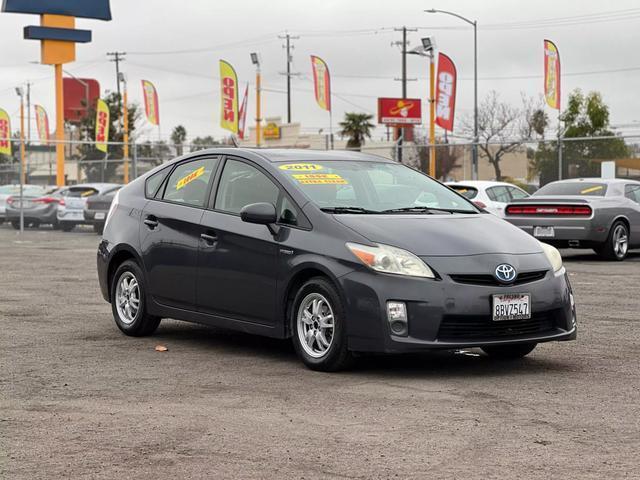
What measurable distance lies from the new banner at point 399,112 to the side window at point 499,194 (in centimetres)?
3506

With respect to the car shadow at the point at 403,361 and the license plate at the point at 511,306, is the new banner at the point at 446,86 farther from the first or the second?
the license plate at the point at 511,306

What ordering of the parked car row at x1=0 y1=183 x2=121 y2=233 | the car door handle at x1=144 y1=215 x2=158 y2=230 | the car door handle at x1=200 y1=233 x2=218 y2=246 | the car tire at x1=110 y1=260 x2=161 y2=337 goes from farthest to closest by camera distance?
the parked car row at x1=0 y1=183 x2=121 y2=233 < the car tire at x1=110 y1=260 x2=161 y2=337 < the car door handle at x1=144 y1=215 x2=158 y2=230 < the car door handle at x1=200 y1=233 x2=218 y2=246

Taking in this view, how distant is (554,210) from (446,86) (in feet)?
71.7

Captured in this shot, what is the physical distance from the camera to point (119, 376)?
7648mm

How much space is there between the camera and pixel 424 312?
289 inches

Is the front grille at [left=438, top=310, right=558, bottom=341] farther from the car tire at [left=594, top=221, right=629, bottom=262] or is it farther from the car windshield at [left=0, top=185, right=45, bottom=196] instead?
the car windshield at [left=0, top=185, right=45, bottom=196]

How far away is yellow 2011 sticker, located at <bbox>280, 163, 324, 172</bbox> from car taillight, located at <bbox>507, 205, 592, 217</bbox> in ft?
35.7

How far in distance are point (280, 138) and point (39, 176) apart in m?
55.5

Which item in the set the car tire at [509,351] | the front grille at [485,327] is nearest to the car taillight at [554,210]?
the car tire at [509,351]

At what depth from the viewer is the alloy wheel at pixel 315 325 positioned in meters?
7.71

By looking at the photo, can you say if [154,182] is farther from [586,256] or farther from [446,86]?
[446,86]

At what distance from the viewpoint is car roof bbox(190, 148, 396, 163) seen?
8734 millimetres

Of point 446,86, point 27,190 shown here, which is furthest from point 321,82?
point 27,190

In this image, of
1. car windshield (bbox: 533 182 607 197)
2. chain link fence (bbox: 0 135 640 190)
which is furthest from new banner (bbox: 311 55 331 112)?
car windshield (bbox: 533 182 607 197)
